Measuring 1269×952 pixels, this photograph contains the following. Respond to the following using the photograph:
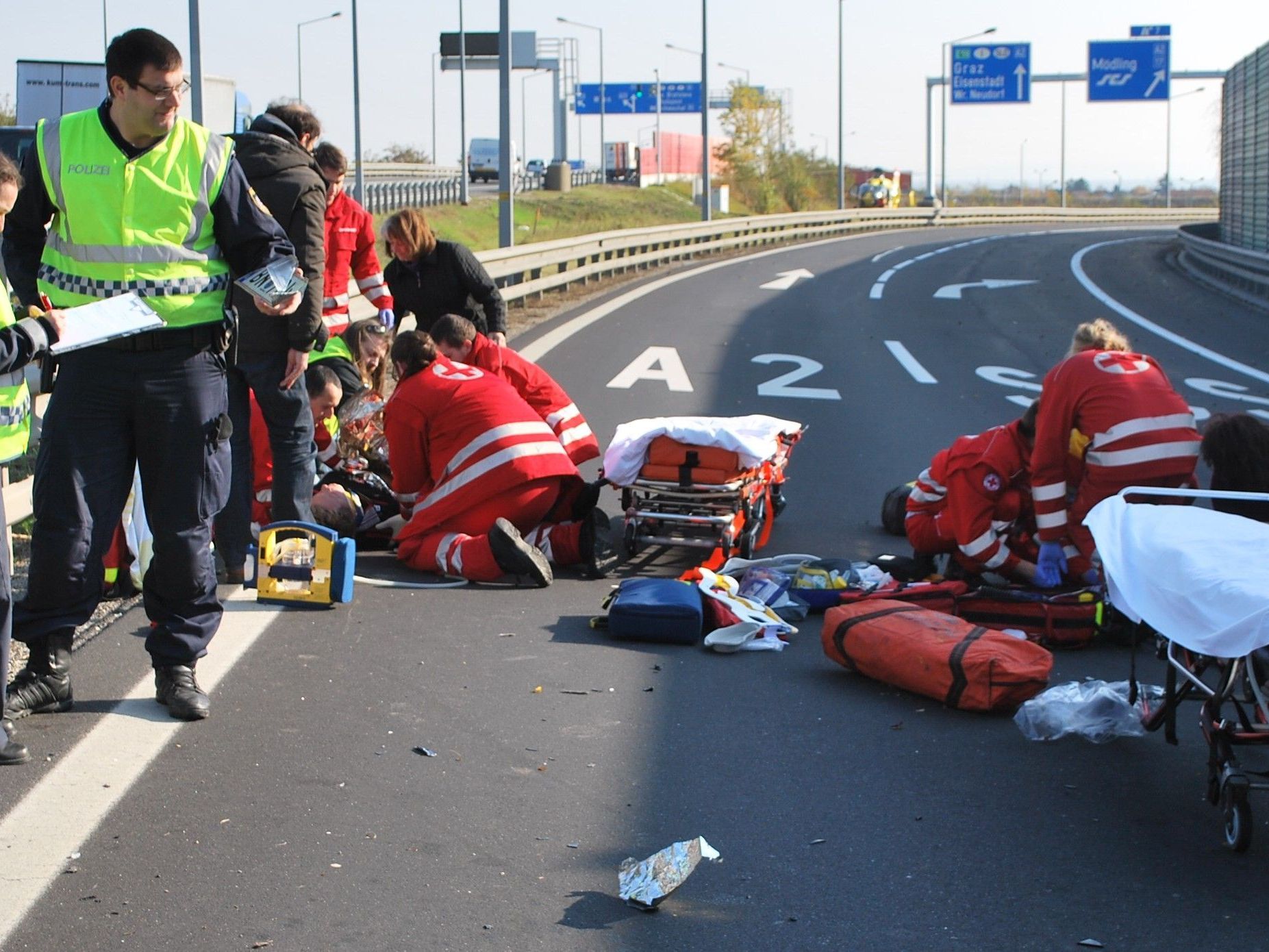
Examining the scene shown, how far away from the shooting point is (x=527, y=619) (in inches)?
264

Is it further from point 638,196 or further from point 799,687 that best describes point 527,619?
point 638,196

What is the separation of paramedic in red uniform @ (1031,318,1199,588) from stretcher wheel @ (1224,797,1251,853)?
275 centimetres

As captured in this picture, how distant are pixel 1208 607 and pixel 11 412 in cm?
386

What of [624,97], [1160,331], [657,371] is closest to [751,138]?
[624,97]

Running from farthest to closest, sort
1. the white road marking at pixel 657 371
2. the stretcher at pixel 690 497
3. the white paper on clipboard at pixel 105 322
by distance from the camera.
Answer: the white road marking at pixel 657 371, the stretcher at pixel 690 497, the white paper on clipboard at pixel 105 322

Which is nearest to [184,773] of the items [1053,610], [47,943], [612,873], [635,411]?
[47,943]

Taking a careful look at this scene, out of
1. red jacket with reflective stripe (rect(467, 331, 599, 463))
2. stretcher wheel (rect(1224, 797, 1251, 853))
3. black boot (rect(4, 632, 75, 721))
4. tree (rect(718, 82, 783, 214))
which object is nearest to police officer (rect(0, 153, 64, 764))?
black boot (rect(4, 632, 75, 721))

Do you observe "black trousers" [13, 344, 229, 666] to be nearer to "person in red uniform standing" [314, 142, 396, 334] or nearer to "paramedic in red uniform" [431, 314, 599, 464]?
"paramedic in red uniform" [431, 314, 599, 464]

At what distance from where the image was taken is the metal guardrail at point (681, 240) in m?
19.9

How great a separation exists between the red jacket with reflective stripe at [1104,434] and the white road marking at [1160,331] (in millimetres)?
9364

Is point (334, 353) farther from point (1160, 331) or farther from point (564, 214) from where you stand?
point (564, 214)

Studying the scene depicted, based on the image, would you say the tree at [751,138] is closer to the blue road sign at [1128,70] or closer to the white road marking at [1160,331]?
the blue road sign at [1128,70]

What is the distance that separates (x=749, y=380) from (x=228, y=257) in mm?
10146

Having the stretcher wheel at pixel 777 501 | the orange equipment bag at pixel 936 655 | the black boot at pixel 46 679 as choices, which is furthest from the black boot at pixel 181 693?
the stretcher wheel at pixel 777 501
